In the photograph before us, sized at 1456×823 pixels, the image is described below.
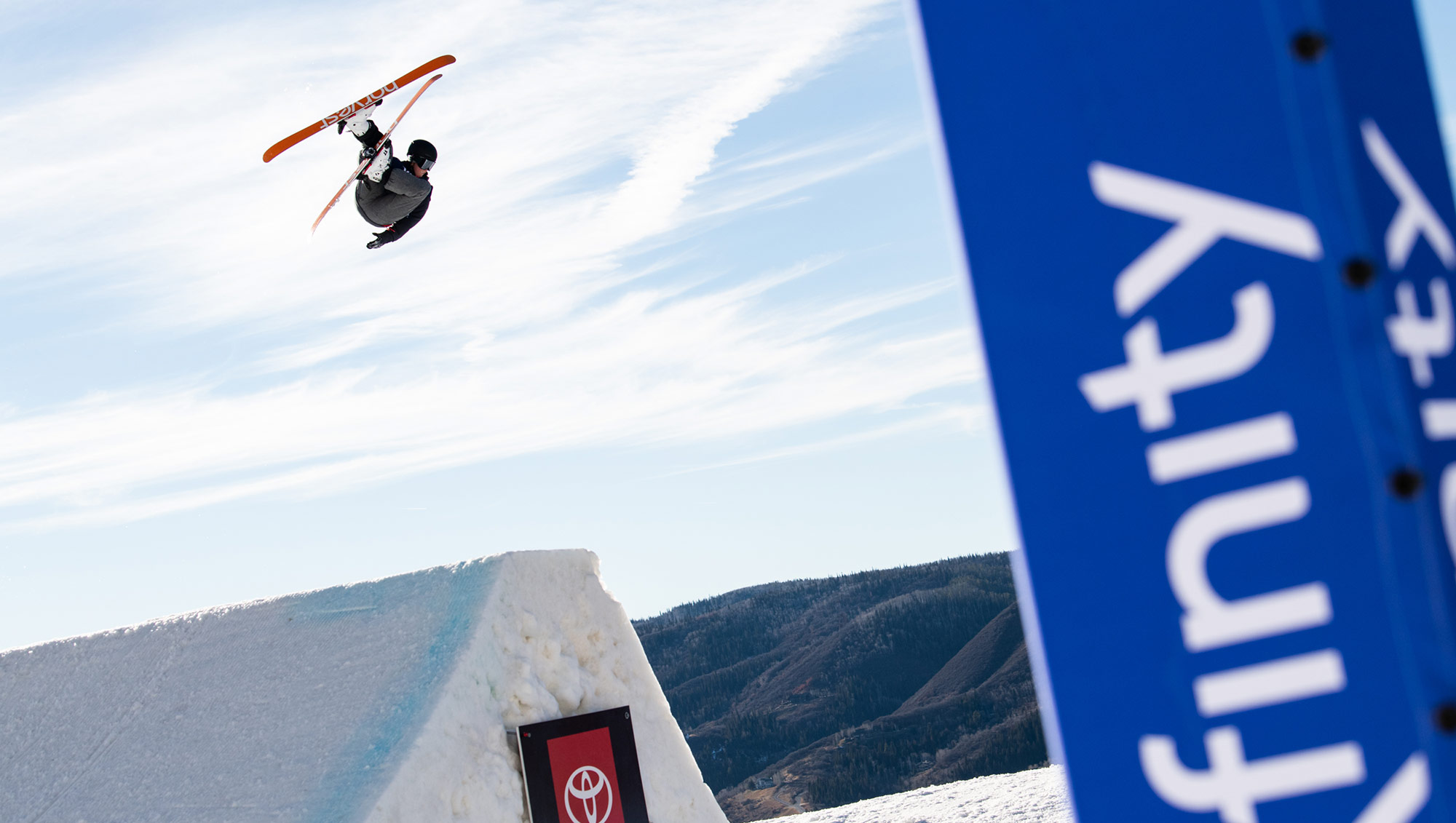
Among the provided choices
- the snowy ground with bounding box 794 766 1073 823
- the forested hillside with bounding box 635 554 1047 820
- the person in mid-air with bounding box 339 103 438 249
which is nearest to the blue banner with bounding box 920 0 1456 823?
the snowy ground with bounding box 794 766 1073 823

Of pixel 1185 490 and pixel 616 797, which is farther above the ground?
pixel 1185 490

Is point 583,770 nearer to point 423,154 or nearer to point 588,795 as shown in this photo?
point 588,795

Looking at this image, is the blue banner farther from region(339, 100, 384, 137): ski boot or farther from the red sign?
region(339, 100, 384, 137): ski boot

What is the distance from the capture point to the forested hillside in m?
20.8

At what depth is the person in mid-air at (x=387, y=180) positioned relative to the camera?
24.4 ft

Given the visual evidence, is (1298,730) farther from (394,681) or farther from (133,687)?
(133,687)

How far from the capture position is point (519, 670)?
5.68 meters

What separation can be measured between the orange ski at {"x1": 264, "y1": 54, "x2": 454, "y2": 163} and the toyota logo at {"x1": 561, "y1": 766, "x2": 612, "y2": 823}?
446 centimetres

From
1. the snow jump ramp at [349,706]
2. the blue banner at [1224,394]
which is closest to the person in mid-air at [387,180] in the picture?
the snow jump ramp at [349,706]

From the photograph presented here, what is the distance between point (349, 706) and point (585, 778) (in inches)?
47.7

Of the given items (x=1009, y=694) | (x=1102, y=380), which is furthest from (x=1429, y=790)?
(x=1009, y=694)

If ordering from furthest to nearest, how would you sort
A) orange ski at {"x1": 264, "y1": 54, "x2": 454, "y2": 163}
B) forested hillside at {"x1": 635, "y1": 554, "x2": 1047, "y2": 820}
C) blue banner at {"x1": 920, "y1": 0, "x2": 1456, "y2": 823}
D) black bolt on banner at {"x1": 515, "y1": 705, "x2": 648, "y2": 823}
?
forested hillside at {"x1": 635, "y1": 554, "x2": 1047, "y2": 820}
orange ski at {"x1": 264, "y1": 54, "x2": 454, "y2": 163}
black bolt on banner at {"x1": 515, "y1": 705, "x2": 648, "y2": 823}
blue banner at {"x1": 920, "y1": 0, "x2": 1456, "y2": 823}

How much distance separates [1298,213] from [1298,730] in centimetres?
70

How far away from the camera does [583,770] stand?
560cm
